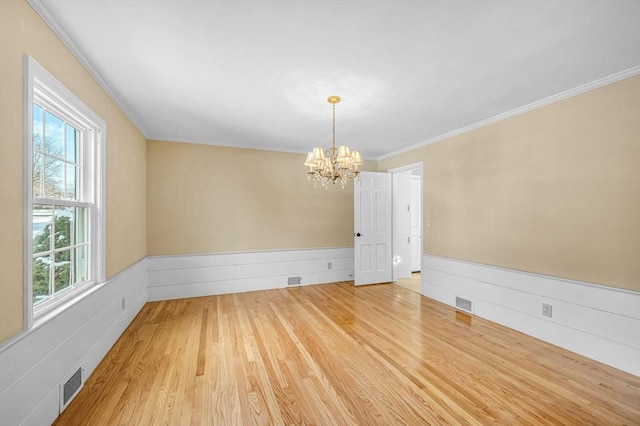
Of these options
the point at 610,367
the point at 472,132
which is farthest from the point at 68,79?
the point at 610,367

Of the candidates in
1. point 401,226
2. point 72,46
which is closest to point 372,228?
point 401,226

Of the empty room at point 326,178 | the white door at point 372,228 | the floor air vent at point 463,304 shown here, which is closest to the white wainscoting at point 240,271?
the empty room at point 326,178

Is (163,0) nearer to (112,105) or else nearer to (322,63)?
(322,63)

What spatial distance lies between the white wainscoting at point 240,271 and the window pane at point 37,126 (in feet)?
9.40

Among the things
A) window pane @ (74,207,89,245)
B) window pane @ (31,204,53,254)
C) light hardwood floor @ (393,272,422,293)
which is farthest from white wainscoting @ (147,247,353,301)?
window pane @ (31,204,53,254)

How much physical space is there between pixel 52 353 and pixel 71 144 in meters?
1.65

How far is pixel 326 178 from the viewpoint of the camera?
3.19 meters

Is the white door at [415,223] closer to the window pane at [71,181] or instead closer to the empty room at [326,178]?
the empty room at [326,178]

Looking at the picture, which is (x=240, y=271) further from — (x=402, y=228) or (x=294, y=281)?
(x=402, y=228)

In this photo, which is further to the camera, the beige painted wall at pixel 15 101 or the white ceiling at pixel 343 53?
the white ceiling at pixel 343 53

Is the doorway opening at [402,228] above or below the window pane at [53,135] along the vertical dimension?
below

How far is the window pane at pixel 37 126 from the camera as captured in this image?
5.85ft

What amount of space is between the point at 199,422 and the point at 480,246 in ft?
12.1

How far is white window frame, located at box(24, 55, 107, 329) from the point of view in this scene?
1561 millimetres
